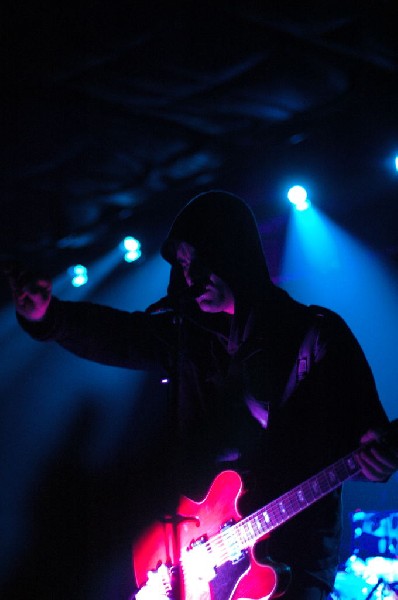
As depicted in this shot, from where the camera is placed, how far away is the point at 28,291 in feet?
7.41

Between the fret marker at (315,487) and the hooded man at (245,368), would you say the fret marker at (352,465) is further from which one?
the fret marker at (315,487)

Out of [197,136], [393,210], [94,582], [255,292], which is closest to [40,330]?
[255,292]

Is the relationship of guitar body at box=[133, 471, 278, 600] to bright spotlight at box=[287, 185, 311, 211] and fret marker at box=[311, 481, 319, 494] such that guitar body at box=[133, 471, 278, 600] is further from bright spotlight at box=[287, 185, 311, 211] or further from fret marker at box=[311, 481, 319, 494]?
bright spotlight at box=[287, 185, 311, 211]

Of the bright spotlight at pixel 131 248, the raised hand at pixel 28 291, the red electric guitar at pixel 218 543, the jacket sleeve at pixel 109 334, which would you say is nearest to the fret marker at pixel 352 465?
the red electric guitar at pixel 218 543

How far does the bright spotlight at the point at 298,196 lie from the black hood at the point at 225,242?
52.1 inches

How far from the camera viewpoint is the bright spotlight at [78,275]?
5.02m

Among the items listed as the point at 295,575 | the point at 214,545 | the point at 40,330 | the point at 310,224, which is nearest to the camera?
the point at 295,575

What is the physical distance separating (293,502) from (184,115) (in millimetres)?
2451

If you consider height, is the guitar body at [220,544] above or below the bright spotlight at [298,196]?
below

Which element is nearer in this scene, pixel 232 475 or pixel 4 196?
pixel 232 475

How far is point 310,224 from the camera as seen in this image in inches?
181

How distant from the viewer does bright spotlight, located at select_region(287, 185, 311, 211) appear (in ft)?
14.0

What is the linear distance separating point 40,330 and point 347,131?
261 centimetres

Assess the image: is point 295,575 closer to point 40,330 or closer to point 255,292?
point 255,292
